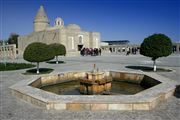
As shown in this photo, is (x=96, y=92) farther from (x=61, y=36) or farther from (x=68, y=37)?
(x=68, y=37)

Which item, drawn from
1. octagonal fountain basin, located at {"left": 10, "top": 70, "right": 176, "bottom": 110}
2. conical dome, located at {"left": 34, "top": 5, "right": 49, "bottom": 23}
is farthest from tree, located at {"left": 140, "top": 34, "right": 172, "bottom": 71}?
conical dome, located at {"left": 34, "top": 5, "right": 49, "bottom": 23}

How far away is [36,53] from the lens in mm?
10680

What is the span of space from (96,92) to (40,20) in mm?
42464

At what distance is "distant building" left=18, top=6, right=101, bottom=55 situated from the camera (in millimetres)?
37281

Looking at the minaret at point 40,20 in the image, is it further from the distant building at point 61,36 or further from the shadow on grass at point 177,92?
the shadow on grass at point 177,92

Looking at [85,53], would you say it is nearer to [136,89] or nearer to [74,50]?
[74,50]

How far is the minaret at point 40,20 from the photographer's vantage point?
46562mm

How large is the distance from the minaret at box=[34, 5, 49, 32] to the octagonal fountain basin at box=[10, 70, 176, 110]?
39325 millimetres

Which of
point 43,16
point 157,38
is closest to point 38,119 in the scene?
point 157,38

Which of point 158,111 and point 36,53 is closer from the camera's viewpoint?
point 158,111

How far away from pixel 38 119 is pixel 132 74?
6092 millimetres

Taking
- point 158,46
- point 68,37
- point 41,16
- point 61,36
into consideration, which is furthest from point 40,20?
point 158,46

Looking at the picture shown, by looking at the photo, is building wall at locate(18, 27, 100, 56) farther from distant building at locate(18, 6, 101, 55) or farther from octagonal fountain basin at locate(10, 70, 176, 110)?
octagonal fountain basin at locate(10, 70, 176, 110)

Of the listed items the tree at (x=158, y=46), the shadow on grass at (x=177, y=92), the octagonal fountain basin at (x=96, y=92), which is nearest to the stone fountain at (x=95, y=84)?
the octagonal fountain basin at (x=96, y=92)
